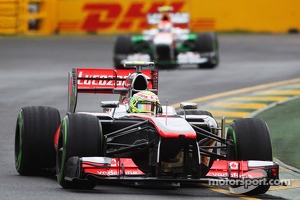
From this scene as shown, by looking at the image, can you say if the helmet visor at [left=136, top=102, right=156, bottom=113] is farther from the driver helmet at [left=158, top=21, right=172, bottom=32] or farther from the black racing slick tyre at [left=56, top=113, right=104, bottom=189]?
the driver helmet at [left=158, top=21, right=172, bottom=32]

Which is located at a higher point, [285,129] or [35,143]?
[285,129]

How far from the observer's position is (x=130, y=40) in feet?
110

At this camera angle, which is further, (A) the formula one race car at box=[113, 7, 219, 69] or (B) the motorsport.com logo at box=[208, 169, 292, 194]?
(A) the formula one race car at box=[113, 7, 219, 69]

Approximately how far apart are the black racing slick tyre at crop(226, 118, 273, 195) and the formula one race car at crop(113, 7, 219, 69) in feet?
61.5

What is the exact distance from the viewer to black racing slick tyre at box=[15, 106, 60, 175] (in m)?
14.9

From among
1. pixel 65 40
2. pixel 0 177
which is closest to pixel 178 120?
pixel 0 177

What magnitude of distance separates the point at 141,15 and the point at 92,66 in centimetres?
1389

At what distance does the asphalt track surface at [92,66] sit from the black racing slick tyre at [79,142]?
15cm

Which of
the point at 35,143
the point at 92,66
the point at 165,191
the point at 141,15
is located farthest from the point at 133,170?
the point at 141,15

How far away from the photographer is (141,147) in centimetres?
1352

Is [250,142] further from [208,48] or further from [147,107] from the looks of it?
[208,48]

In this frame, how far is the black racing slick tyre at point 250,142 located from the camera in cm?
1372

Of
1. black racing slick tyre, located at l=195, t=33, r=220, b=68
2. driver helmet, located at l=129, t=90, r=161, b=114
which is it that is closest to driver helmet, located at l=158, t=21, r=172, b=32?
black racing slick tyre, located at l=195, t=33, r=220, b=68

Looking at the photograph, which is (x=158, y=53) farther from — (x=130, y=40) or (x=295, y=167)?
(x=295, y=167)
